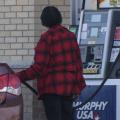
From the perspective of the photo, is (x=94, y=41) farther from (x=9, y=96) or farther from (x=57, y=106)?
(x=9, y=96)

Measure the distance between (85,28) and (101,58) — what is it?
1.66 feet

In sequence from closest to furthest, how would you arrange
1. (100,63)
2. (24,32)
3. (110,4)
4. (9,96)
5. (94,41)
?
(9,96), (100,63), (94,41), (110,4), (24,32)

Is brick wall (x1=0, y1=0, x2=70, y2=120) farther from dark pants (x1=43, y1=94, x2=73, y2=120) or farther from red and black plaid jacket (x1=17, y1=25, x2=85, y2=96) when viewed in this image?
red and black plaid jacket (x1=17, y1=25, x2=85, y2=96)

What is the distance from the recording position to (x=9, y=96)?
5.68m

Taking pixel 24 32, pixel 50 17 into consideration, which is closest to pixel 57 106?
pixel 50 17

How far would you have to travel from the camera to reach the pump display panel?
24.9 ft

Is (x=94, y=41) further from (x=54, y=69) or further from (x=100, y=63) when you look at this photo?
(x=54, y=69)

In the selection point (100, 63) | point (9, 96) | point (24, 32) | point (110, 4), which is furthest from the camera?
point (24, 32)

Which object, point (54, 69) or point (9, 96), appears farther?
point (54, 69)

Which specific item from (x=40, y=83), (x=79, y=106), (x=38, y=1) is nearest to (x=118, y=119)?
(x=79, y=106)

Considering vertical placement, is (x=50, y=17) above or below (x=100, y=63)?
above

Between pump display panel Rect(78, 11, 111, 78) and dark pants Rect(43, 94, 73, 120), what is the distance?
1.16m

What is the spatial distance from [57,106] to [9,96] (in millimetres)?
789

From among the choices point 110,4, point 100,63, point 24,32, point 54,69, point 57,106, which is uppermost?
point 110,4
